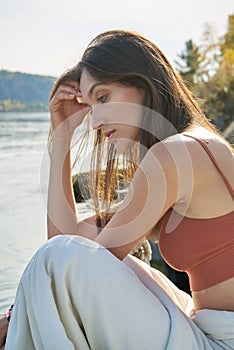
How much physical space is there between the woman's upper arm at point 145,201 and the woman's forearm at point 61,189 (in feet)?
2.19

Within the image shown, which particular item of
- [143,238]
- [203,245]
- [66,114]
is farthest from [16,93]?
[203,245]

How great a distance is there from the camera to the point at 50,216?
8.17 feet

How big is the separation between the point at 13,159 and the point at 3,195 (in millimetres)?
3932

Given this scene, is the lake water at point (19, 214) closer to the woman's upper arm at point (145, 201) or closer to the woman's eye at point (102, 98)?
the woman's eye at point (102, 98)

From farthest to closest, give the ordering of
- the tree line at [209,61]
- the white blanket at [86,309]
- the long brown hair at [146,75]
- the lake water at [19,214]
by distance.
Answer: the tree line at [209,61] < the lake water at [19,214] < the long brown hair at [146,75] < the white blanket at [86,309]

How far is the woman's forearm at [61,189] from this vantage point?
97.5 inches

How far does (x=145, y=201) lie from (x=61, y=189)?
798 millimetres

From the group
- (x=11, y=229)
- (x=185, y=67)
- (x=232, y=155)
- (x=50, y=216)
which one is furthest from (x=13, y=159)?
(x=185, y=67)

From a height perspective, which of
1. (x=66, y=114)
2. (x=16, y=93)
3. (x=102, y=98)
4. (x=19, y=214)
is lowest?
(x=16, y=93)

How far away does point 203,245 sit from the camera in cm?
180

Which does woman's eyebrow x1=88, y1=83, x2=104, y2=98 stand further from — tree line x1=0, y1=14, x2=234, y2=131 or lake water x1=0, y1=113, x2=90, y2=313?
tree line x1=0, y1=14, x2=234, y2=131

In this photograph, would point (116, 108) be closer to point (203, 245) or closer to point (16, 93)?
point (203, 245)

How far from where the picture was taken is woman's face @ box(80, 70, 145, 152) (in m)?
2.00

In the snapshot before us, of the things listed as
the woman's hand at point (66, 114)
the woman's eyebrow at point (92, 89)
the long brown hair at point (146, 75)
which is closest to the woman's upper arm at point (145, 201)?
the long brown hair at point (146, 75)
